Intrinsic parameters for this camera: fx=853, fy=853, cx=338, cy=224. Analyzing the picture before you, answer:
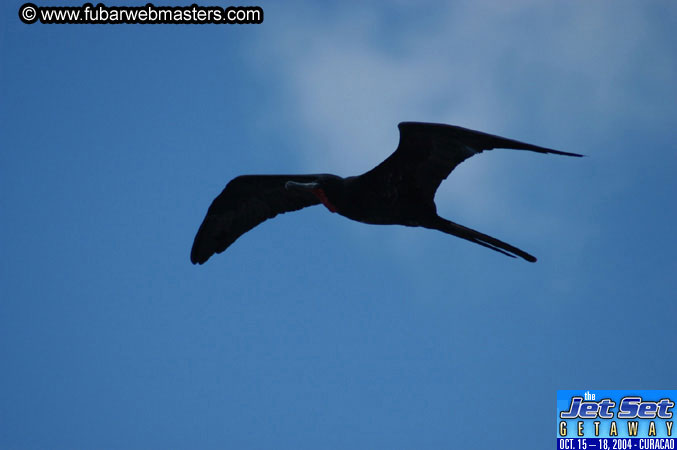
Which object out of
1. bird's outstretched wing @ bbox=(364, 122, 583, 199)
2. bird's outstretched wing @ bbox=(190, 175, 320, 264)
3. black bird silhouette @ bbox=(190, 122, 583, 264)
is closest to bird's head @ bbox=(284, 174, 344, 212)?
black bird silhouette @ bbox=(190, 122, 583, 264)

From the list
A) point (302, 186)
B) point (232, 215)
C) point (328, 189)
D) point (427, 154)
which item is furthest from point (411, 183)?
point (232, 215)

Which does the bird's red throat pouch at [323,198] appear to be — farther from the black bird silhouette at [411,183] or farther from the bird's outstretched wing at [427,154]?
the bird's outstretched wing at [427,154]

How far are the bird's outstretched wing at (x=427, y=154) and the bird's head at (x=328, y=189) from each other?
34 centimetres

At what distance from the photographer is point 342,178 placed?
332 inches

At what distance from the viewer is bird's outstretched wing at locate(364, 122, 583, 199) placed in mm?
7594

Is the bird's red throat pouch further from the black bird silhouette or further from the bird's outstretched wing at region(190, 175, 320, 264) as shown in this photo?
the bird's outstretched wing at region(190, 175, 320, 264)

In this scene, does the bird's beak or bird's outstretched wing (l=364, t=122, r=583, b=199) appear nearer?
bird's outstretched wing (l=364, t=122, r=583, b=199)

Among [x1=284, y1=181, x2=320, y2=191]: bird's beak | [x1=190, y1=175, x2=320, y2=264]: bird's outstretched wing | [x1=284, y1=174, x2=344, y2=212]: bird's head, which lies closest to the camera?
[x1=284, y1=174, x2=344, y2=212]: bird's head

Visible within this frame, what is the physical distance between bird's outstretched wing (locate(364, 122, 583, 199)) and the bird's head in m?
0.34

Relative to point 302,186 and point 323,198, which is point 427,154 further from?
point 302,186

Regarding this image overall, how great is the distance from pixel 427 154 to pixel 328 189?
106 cm

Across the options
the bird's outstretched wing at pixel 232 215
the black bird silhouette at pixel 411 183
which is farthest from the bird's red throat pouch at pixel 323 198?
the bird's outstretched wing at pixel 232 215

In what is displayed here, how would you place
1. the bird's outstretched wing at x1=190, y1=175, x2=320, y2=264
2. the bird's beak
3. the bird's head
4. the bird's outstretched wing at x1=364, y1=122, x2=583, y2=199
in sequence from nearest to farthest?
the bird's outstretched wing at x1=364, y1=122, x2=583, y2=199
the bird's head
the bird's beak
the bird's outstretched wing at x1=190, y1=175, x2=320, y2=264

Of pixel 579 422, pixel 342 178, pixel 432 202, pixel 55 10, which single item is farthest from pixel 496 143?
pixel 55 10
